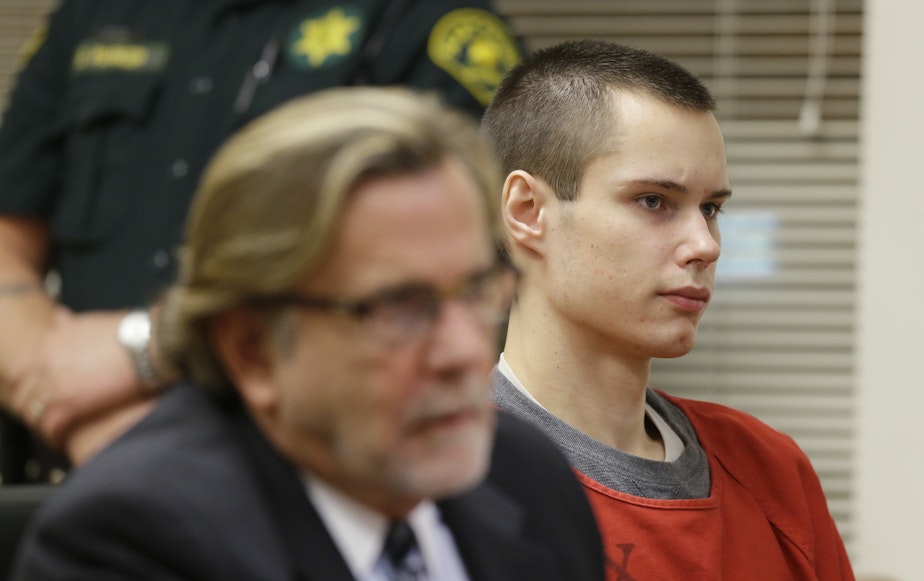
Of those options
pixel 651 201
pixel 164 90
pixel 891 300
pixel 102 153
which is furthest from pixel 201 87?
pixel 891 300

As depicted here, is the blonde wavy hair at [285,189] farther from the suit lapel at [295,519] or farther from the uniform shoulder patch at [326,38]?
the uniform shoulder patch at [326,38]

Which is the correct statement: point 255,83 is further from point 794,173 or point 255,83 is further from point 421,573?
point 794,173

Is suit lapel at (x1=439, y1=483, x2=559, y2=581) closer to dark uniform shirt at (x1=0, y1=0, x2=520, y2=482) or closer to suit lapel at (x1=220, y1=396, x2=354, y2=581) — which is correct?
suit lapel at (x1=220, y1=396, x2=354, y2=581)

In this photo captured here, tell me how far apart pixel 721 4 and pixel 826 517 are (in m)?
1.65

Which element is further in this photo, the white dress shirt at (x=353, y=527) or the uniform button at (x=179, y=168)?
the uniform button at (x=179, y=168)

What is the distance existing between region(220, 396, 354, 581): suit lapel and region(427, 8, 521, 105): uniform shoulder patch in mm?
1144

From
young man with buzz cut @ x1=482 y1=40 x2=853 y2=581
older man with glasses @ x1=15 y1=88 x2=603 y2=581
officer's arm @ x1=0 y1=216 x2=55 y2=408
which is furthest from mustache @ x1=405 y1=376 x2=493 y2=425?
officer's arm @ x1=0 y1=216 x2=55 y2=408

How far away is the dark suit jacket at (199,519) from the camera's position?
866 mm

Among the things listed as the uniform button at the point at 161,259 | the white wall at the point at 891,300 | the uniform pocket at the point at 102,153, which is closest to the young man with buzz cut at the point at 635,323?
the uniform button at the point at 161,259

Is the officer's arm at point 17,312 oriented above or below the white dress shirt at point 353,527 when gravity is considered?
below

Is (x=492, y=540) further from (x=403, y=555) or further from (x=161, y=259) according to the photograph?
(x=161, y=259)

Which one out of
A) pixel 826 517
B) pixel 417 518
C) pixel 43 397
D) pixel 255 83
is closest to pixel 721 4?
pixel 255 83

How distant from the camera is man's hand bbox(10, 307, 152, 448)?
5.55 ft

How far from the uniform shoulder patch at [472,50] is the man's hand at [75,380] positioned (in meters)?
0.68
